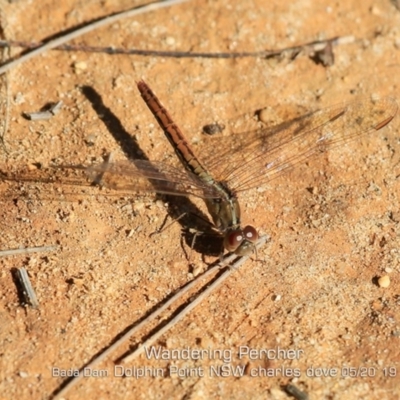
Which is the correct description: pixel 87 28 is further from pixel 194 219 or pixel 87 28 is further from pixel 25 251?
pixel 25 251

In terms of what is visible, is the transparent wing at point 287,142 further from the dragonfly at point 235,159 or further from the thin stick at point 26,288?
the thin stick at point 26,288

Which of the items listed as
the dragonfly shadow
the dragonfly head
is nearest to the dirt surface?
the dragonfly shadow

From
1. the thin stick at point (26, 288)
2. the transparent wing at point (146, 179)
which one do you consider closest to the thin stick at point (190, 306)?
the transparent wing at point (146, 179)

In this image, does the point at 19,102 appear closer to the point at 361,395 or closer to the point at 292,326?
the point at 292,326

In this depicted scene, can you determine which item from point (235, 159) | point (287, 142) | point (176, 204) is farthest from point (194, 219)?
point (287, 142)

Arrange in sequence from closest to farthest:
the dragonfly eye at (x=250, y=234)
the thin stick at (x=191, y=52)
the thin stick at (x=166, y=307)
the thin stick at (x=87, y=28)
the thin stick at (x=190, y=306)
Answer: the thin stick at (x=166, y=307)
the thin stick at (x=190, y=306)
the dragonfly eye at (x=250, y=234)
the thin stick at (x=87, y=28)
the thin stick at (x=191, y=52)

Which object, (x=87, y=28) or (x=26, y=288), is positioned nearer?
(x=26, y=288)
